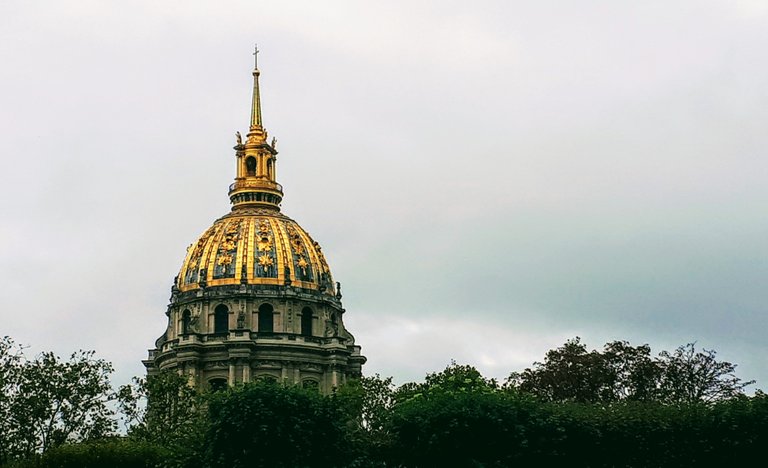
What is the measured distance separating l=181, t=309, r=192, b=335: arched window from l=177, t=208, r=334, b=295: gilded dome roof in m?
2.75

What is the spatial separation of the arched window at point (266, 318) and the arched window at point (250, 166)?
1560cm

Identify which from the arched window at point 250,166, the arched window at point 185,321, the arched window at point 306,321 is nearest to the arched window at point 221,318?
the arched window at point 185,321

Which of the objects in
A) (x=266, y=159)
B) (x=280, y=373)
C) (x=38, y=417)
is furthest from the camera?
(x=266, y=159)

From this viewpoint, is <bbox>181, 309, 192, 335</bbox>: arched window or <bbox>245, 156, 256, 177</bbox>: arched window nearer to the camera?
<bbox>181, 309, 192, 335</bbox>: arched window

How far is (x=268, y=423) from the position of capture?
65.4m

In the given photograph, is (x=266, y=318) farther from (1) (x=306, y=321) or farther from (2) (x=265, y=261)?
(2) (x=265, y=261)

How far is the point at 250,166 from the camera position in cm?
14612

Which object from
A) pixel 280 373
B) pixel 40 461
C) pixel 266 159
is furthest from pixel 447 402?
pixel 266 159

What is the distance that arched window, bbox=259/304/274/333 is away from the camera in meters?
137

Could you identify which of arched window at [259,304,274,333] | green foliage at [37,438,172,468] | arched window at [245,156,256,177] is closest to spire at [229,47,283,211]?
arched window at [245,156,256,177]

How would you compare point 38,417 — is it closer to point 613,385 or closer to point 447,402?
point 447,402

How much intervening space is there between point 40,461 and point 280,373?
210 feet

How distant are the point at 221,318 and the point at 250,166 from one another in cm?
1765

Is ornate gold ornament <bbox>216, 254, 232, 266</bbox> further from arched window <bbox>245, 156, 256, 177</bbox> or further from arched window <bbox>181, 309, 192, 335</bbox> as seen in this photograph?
arched window <bbox>245, 156, 256, 177</bbox>
